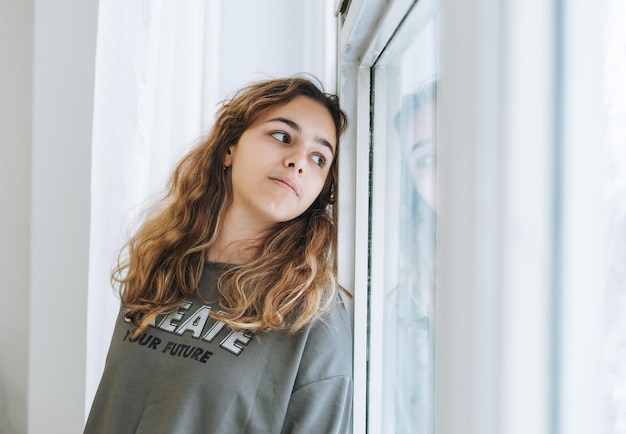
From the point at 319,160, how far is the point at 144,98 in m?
0.57

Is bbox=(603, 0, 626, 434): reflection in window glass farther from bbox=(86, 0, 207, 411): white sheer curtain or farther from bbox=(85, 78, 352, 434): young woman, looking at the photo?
bbox=(86, 0, 207, 411): white sheer curtain

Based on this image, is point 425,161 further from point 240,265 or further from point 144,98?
point 144,98

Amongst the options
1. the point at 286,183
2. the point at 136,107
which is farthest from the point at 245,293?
the point at 136,107

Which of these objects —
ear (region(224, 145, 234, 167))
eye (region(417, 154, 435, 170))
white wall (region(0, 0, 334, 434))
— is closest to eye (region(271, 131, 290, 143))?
ear (region(224, 145, 234, 167))

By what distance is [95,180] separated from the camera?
1332mm

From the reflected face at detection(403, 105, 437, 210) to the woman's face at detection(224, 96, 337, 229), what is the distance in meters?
0.21

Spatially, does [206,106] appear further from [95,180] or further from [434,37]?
[434,37]

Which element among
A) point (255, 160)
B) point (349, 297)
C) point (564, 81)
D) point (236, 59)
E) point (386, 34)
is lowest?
point (349, 297)

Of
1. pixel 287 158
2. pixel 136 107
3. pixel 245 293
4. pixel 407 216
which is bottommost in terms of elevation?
pixel 245 293

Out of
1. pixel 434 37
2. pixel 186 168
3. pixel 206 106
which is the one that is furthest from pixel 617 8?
pixel 206 106

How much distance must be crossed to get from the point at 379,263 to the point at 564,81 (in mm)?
742

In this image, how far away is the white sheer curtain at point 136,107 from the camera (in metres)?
1.26

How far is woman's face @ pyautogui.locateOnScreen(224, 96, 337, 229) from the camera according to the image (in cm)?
90

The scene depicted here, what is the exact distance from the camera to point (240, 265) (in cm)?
95
